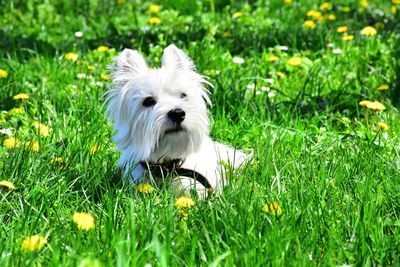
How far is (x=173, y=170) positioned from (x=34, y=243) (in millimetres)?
1171

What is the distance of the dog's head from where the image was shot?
4.10 metres

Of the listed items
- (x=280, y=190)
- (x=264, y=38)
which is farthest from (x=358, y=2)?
(x=280, y=190)

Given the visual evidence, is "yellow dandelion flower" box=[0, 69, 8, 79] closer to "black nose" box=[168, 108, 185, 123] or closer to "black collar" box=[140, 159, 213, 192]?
"black collar" box=[140, 159, 213, 192]

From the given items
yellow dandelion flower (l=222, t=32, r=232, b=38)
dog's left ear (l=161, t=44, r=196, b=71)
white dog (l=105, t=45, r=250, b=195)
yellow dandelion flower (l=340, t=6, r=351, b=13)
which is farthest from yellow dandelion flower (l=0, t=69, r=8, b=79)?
yellow dandelion flower (l=340, t=6, r=351, b=13)

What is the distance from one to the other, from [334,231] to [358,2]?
5.28m

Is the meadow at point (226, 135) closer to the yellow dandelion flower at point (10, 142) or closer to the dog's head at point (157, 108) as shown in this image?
the yellow dandelion flower at point (10, 142)

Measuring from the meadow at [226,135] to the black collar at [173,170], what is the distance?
0.61 ft

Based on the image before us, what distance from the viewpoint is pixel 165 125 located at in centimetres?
408

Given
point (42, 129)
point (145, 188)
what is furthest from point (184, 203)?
point (42, 129)

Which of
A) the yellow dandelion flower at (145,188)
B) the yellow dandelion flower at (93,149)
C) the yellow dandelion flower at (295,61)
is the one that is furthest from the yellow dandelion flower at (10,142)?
the yellow dandelion flower at (295,61)

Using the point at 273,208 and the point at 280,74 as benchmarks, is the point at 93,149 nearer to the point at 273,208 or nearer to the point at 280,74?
the point at 273,208

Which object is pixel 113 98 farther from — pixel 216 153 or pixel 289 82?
pixel 289 82

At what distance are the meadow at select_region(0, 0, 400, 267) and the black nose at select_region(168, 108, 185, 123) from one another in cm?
38

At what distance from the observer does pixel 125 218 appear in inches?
136
